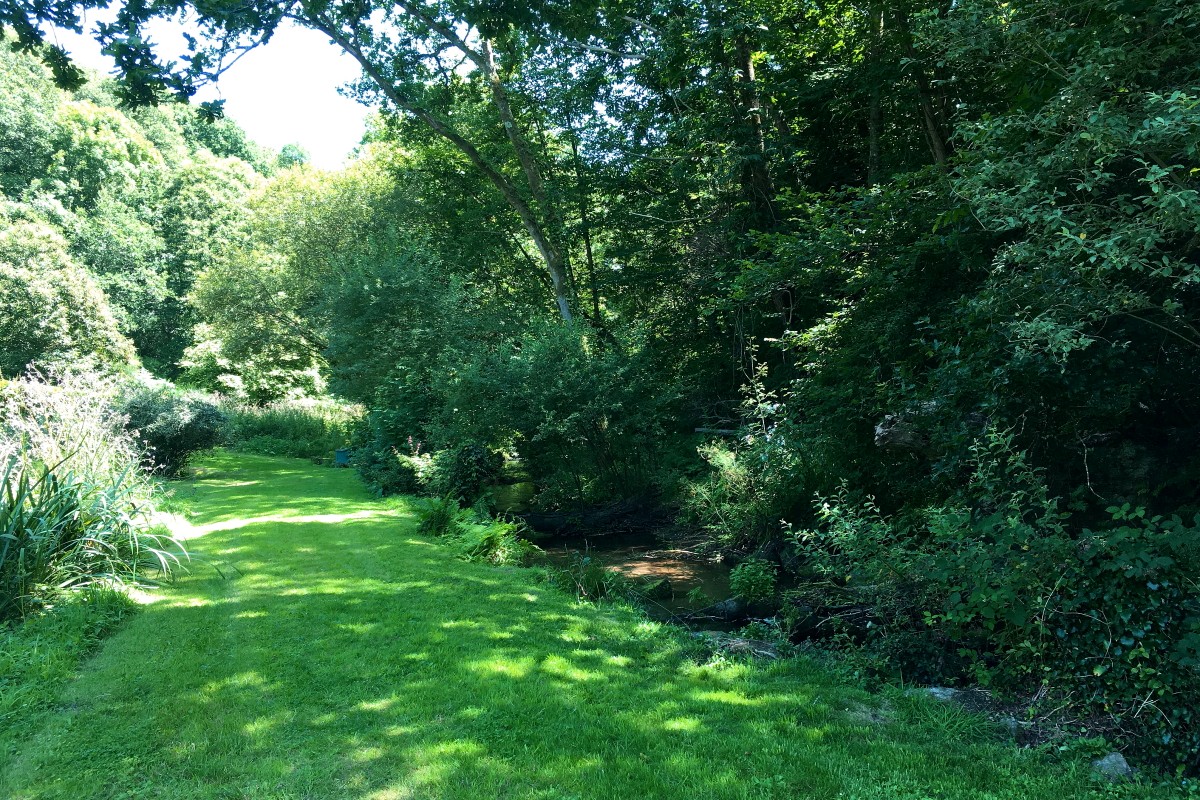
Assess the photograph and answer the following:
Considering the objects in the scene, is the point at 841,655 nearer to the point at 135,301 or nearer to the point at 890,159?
the point at 890,159

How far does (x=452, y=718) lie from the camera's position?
3855mm

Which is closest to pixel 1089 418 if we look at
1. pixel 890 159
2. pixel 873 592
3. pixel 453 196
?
pixel 873 592

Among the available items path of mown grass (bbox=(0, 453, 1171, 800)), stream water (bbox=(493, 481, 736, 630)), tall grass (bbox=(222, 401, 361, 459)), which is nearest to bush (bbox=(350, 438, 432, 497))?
stream water (bbox=(493, 481, 736, 630))

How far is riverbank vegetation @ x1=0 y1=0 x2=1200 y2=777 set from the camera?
13.3ft

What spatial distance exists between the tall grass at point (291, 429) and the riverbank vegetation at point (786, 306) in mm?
161

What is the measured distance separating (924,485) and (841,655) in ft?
7.39

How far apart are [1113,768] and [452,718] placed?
3.34 metres

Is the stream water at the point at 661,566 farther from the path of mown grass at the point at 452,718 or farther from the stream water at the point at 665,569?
the path of mown grass at the point at 452,718

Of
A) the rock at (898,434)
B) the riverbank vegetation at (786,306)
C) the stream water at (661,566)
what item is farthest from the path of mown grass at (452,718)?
the rock at (898,434)

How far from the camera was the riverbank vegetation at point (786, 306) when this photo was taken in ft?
13.3

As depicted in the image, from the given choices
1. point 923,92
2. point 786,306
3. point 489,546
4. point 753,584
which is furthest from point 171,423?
point 923,92

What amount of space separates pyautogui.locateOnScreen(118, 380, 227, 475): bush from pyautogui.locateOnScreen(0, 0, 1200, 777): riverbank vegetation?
4.8 inches

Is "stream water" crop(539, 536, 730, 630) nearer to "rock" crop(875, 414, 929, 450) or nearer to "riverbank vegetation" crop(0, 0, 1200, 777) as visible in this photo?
"riverbank vegetation" crop(0, 0, 1200, 777)

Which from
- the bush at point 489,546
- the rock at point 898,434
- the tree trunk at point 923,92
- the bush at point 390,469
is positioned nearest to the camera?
the rock at point 898,434
